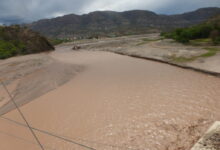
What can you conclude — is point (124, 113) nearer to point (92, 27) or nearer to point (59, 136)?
point (59, 136)

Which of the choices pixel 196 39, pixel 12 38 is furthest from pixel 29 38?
pixel 196 39

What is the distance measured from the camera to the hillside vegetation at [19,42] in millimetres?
30272

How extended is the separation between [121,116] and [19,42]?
3587 centimetres

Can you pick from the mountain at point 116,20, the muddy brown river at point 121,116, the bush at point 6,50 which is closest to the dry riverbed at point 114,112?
the muddy brown river at point 121,116

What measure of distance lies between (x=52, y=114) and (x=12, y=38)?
116 feet

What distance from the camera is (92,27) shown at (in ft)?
509

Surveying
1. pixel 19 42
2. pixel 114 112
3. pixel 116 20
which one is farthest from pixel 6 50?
pixel 116 20

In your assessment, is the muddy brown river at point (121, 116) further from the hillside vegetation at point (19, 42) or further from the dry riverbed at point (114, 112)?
the hillside vegetation at point (19, 42)

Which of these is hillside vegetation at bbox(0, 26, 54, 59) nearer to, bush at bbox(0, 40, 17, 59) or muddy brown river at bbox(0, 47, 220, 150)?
bush at bbox(0, 40, 17, 59)

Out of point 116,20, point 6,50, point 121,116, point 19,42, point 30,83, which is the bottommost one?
point 121,116

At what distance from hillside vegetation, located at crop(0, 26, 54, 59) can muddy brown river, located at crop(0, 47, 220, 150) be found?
24944mm

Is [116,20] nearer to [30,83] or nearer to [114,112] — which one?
[30,83]

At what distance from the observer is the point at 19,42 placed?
35.1 m

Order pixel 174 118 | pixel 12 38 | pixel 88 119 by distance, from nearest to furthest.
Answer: pixel 174 118, pixel 88 119, pixel 12 38
